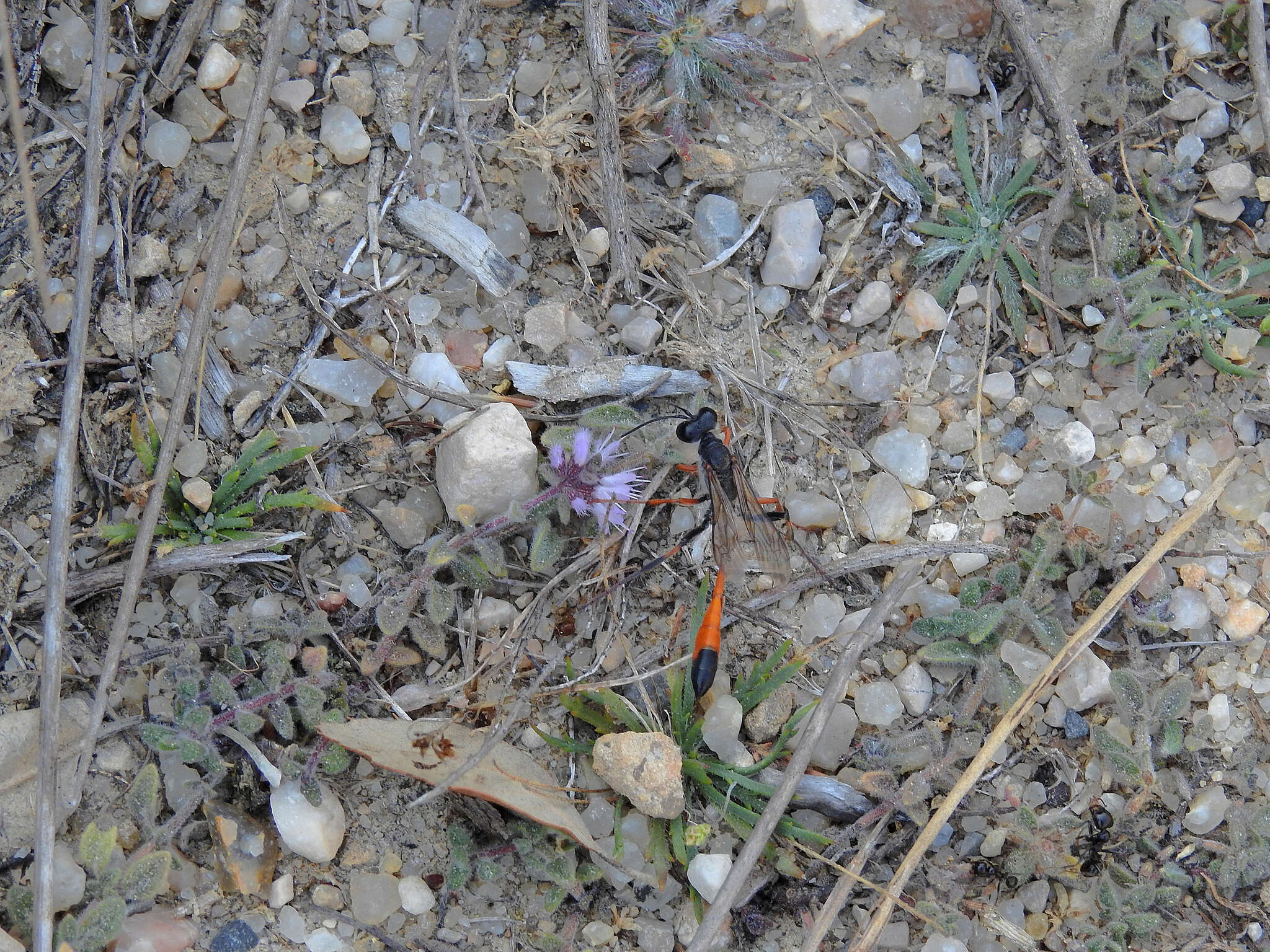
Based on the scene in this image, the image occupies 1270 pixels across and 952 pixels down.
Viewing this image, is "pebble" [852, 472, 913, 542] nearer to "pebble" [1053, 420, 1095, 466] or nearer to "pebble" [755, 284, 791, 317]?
"pebble" [1053, 420, 1095, 466]

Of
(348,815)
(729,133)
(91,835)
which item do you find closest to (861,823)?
(348,815)

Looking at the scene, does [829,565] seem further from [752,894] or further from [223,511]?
[223,511]

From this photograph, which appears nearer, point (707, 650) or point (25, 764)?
point (25, 764)

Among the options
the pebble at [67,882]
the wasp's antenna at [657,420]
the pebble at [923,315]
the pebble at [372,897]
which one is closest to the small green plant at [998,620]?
the pebble at [923,315]

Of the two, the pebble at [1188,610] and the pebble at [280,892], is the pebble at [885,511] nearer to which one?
the pebble at [1188,610]

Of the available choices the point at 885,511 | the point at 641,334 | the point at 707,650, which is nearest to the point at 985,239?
the point at 885,511

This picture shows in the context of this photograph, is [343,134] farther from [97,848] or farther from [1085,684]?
[1085,684]

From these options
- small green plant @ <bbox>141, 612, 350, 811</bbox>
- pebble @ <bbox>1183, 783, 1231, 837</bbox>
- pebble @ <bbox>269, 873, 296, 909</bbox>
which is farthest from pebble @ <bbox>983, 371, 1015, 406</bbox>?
pebble @ <bbox>269, 873, 296, 909</bbox>
